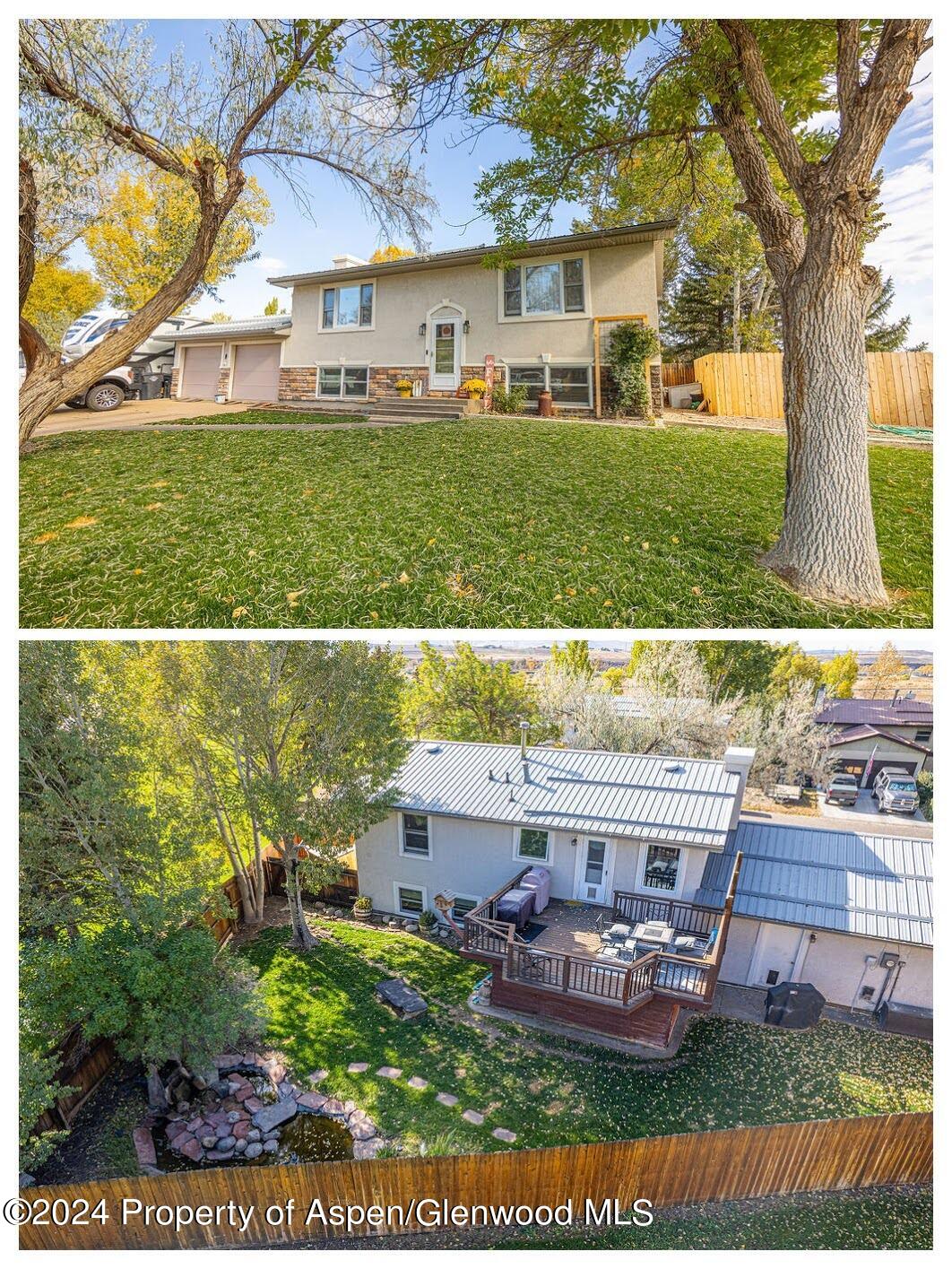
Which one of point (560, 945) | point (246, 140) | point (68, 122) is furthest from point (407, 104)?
point (560, 945)

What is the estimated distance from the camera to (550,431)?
8945mm

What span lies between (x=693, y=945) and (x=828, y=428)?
5.17 meters

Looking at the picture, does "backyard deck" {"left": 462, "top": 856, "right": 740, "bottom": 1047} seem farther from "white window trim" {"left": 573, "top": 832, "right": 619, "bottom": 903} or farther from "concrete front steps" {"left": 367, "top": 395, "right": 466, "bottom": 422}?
"concrete front steps" {"left": 367, "top": 395, "right": 466, "bottom": 422}

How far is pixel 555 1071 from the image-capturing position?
565cm

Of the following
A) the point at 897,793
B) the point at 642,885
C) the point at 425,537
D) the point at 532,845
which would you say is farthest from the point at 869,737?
the point at 425,537

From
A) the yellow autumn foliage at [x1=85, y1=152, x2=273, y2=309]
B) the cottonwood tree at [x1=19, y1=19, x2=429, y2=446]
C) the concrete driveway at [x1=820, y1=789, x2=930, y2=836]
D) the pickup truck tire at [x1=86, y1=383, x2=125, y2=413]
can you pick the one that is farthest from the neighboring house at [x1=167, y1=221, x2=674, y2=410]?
the concrete driveway at [x1=820, y1=789, x2=930, y2=836]

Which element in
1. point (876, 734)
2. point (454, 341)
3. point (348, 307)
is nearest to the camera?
point (454, 341)

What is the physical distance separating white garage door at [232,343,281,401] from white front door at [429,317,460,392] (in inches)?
139

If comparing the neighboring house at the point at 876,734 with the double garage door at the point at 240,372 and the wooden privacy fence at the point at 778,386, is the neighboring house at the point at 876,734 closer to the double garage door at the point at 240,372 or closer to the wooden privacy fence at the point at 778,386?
the wooden privacy fence at the point at 778,386

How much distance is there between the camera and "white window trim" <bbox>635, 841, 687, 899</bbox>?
280 inches

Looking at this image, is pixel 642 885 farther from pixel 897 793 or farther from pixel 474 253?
pixel 897 793

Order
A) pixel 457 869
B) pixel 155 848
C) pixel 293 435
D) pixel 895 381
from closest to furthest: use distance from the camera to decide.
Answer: pixel 155 848
pixel 457 869
pixel 293 435
pixel 895 381

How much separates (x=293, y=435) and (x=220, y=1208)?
8.12m

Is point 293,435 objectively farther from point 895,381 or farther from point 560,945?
point 895,381
